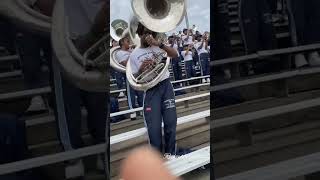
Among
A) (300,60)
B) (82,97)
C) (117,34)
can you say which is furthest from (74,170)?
(300,60)

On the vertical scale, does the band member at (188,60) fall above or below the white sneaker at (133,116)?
above

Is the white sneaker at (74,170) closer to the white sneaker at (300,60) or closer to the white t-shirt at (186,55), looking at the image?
the white t-shirt at (186,55)

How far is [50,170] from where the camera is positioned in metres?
1.46

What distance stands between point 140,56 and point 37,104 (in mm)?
333

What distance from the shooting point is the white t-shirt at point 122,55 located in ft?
4.59

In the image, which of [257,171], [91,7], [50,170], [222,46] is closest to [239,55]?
[222,46]

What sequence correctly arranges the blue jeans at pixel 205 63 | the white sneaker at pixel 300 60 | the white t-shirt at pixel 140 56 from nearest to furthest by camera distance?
the white t-shirt at pixel 140 56 < the blue jeans at pixel 205 63 < the white sneaker at pixel 300 60

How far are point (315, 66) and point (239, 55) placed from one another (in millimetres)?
354

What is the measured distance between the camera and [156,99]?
4.87ft

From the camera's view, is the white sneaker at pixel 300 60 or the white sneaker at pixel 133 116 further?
the white sneaker at pixel 300 60

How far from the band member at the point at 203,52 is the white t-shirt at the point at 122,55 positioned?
24 centimetres

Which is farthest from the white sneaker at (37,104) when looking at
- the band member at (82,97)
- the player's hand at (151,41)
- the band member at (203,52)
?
the band member at (203,52)

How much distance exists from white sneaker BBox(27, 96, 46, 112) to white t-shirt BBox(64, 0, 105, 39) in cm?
21

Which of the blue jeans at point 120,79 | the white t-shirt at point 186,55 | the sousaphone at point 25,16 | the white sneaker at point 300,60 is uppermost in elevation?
the sousaphone at point 25,16
